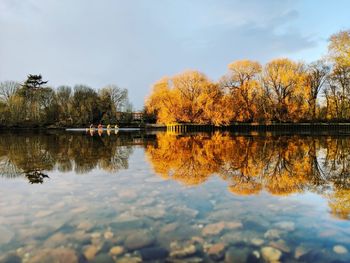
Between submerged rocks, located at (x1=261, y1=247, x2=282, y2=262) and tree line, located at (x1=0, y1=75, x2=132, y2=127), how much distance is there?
217 feet

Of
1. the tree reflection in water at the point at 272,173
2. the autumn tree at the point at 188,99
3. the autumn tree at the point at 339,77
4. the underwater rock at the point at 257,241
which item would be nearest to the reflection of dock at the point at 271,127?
the autumn tree at the point at 188,99

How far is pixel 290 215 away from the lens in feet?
18.0

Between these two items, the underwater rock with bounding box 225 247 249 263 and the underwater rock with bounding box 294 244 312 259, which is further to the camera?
the underwater rock with bounding box 294 244 312 259

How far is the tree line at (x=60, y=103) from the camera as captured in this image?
6375 centimetres

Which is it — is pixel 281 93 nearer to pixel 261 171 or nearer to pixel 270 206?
pixel 261 171

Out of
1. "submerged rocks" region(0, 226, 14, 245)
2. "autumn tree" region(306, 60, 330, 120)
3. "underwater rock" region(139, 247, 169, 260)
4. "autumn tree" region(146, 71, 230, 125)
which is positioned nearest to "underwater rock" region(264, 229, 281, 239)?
"underwater rock" region(139, 247, 169, 260)

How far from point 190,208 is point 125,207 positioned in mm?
1362

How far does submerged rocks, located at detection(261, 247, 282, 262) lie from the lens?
3.73 metres

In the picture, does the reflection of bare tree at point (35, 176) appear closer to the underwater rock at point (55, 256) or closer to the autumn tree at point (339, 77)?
the underwater rock at point (55, 256)

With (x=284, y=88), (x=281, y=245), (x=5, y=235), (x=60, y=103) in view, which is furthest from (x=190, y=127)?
(x=281, y=245)

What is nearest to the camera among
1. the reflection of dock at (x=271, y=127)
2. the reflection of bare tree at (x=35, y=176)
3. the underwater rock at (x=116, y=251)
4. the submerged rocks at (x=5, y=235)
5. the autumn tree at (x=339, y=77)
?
the underwater rock at (x=116, y=251)

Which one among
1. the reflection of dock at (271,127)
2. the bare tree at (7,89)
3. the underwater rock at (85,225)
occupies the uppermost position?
the bare tree at (7,89)

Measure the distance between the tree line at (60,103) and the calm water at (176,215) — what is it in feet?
195

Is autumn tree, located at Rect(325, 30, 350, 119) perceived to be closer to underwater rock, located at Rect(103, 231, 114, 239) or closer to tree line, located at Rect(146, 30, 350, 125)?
tree line, located at Rect(146, 30, 350, 125)
